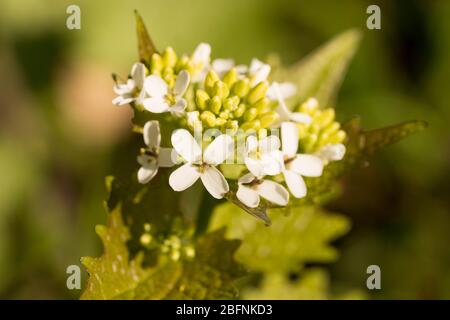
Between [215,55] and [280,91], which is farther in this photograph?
[215,55]

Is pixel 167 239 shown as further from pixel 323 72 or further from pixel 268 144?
pixel 323 72

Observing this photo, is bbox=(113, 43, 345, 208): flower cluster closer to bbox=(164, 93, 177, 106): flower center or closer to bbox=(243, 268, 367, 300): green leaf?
bbox=(164, 93, 177, 106): flower center

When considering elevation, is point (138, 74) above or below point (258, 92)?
above

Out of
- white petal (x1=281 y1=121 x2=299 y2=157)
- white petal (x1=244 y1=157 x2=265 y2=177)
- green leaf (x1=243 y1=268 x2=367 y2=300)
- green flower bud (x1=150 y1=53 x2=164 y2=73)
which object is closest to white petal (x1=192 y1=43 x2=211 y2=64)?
green flower bud (x1=150 y1=53 x2=164 y2=73)

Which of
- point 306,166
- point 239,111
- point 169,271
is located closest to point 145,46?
point 239,111

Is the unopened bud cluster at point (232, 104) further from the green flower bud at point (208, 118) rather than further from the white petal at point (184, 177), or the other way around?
the white petal at point (184, 177)

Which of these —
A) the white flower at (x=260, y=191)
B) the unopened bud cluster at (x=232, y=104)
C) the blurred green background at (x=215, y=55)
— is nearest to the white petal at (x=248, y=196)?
the white flower at (x=260, y=191)
